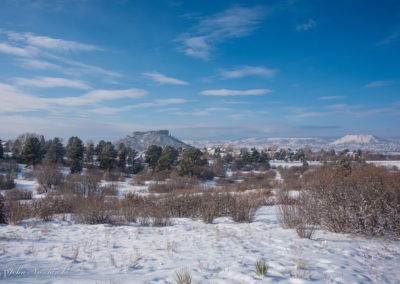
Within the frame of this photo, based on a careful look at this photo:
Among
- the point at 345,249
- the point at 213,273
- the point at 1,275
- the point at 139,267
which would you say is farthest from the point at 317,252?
the point at 1,275

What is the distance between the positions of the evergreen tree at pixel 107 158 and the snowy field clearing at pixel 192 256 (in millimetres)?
30194

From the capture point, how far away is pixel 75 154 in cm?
3238

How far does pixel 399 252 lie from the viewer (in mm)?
4715

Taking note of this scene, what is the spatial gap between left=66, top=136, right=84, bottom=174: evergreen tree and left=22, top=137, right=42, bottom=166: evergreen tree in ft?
14.4

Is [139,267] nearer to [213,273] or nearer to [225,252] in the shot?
[213,273]

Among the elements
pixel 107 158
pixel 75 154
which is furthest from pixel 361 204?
pixel 107 158

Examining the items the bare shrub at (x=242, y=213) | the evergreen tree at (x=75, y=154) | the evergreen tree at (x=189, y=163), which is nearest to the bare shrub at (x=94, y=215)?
the bare shrub at (x=242, y=213)

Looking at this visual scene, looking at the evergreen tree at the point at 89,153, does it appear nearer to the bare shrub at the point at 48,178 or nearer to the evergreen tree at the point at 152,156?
the evergreen tree at the point at 152,156

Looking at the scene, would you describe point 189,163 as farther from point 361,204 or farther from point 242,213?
point 361,204

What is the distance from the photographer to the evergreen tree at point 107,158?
3594 cm

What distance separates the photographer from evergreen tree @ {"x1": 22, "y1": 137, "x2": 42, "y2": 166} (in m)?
32.1

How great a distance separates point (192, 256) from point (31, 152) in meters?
36.5

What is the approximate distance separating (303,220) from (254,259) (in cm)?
298

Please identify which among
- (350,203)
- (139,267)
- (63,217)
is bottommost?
(63,217)
